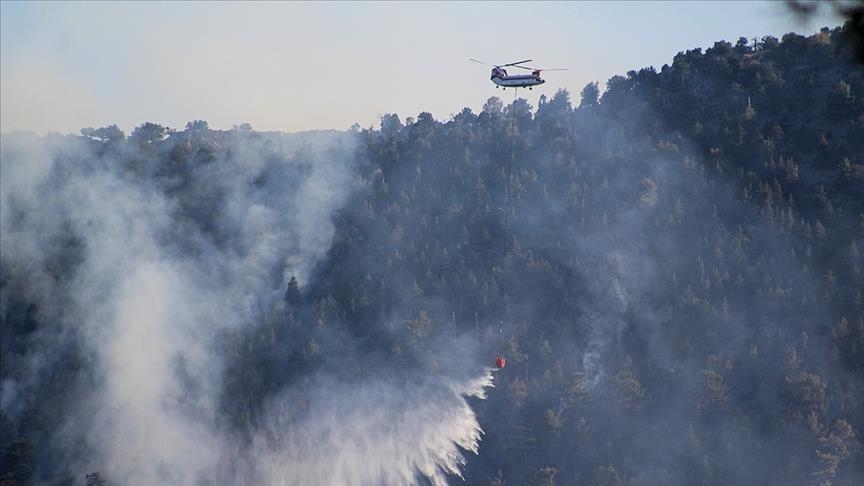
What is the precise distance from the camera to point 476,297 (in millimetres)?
130625

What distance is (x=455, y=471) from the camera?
111188 mm

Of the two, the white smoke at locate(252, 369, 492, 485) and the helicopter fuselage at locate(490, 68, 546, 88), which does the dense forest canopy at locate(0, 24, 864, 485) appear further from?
the helicopter fuselage at locate(490, 68, 546, 88)

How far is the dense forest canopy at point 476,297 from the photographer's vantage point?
111 m

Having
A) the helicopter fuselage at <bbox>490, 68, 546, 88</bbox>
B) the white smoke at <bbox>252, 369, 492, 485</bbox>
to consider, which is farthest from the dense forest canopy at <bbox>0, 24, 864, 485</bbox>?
the helicopter fuselage at <bbox>490, 68, 546, 88</bbox>

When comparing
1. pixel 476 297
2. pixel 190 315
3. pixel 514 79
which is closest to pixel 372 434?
pixel 476 297

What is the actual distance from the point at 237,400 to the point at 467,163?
170ft

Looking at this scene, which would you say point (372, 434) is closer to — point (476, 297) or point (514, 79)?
point (476, 297)

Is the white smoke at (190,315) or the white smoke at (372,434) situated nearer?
the white smoke at (372,434)

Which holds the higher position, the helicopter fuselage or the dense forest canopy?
the helicopter fuselage

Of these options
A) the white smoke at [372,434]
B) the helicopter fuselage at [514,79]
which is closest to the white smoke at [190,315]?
the white smoke at [372,434]

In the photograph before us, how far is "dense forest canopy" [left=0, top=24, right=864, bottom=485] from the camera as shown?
111m

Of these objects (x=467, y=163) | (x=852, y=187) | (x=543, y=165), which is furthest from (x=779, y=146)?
(x=467, y=163)

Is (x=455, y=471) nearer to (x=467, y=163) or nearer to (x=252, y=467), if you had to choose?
(x=252, y=467)

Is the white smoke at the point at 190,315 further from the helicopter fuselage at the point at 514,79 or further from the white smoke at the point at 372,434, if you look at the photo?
the helicopter fuselage at the point at 514,79
